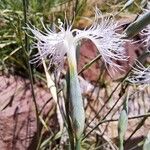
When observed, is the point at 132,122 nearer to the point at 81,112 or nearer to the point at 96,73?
the point at 96,73

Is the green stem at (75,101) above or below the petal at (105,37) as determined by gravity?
below

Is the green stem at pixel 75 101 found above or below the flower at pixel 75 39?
below

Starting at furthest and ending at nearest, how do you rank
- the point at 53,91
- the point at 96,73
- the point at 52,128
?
the point at 96,73 < the point at 52,128 < the point at 53,91

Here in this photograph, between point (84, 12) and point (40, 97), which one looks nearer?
point (40, 97)

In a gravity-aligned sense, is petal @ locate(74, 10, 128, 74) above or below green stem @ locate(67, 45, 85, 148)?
above

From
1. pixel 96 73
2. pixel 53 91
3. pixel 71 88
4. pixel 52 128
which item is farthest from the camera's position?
pixel 96 73

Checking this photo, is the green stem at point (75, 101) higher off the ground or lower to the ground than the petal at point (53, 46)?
lower

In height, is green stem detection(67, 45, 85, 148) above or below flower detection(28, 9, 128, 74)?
below

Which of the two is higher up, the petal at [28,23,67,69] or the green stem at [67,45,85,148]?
the petal at [28,23,67,69]

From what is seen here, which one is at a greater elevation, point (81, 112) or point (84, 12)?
point (84, 12)

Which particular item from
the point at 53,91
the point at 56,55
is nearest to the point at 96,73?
the point at 53,91

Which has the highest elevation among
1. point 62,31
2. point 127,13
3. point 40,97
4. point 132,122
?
point 127,13
